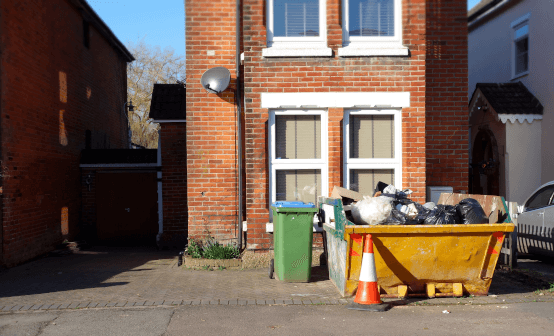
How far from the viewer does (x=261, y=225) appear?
8.24m

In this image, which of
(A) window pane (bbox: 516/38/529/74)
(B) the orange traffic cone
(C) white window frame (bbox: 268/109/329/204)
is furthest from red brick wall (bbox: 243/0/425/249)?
(A) window pane (bbox: 516/38/529/74)

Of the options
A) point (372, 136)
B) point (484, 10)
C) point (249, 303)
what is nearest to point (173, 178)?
point (372, 136)

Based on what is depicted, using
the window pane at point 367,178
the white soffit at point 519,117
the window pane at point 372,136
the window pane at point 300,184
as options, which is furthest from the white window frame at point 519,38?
the window pane at point 300,184

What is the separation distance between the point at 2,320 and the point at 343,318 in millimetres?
3780

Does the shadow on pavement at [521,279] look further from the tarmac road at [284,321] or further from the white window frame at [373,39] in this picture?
the white window frame at [373,39]

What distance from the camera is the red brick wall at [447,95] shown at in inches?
348

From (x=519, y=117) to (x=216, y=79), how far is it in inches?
336

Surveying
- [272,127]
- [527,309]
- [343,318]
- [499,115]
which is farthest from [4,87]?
[499,115]

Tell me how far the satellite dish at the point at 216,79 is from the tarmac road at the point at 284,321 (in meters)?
4.03

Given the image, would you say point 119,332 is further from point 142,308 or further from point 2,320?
point 2,320

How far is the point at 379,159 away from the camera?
830 centimetres

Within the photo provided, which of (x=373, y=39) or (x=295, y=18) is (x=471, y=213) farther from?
(x=295, y=18)

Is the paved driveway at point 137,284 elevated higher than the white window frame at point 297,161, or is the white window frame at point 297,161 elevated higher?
the white window frame at point 297,161

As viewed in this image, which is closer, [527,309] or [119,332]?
[119,332]
